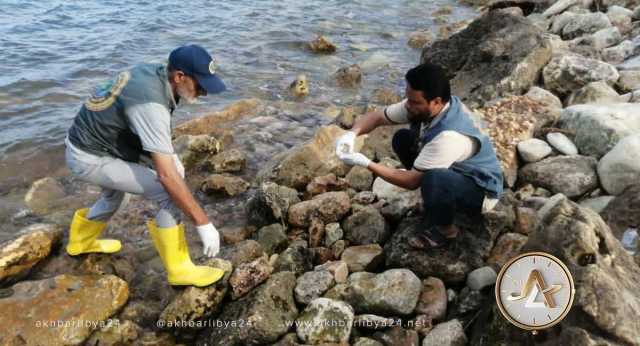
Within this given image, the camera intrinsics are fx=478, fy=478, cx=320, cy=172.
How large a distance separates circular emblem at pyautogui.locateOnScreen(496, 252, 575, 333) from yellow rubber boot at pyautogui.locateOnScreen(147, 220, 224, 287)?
213 centimetres

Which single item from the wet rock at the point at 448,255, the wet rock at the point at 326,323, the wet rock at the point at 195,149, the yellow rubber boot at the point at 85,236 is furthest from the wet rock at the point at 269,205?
the wet rock at the point at 195,149

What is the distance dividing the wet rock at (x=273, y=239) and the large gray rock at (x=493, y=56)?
3655 mm

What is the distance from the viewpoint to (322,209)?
15.3ft

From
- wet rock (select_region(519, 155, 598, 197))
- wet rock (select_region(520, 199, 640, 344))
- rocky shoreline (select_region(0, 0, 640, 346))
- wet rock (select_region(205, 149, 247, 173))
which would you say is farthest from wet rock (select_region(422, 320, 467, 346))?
wet rock (select_region(205, 149, 247, 173))

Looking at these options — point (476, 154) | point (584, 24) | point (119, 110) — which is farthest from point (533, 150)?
point (584, 24)

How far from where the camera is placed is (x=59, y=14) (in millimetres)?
13641

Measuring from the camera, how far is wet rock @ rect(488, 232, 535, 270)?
3.74 meters

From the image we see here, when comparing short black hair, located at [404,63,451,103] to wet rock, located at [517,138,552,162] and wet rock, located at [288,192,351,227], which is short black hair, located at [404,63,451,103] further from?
wet rock, located at [517,138,552,162]

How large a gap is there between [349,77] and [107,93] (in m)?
7.08

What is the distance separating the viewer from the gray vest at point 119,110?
3.33 meters

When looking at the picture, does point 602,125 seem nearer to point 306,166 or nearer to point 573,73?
point 573,73

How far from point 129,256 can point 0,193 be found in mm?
2351

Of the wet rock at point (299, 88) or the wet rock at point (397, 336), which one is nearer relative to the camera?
the wet rock at point (397, 336)

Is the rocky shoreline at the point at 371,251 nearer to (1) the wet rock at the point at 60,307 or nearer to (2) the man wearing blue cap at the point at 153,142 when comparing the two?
(1) the wet rock at the point at 60,307
